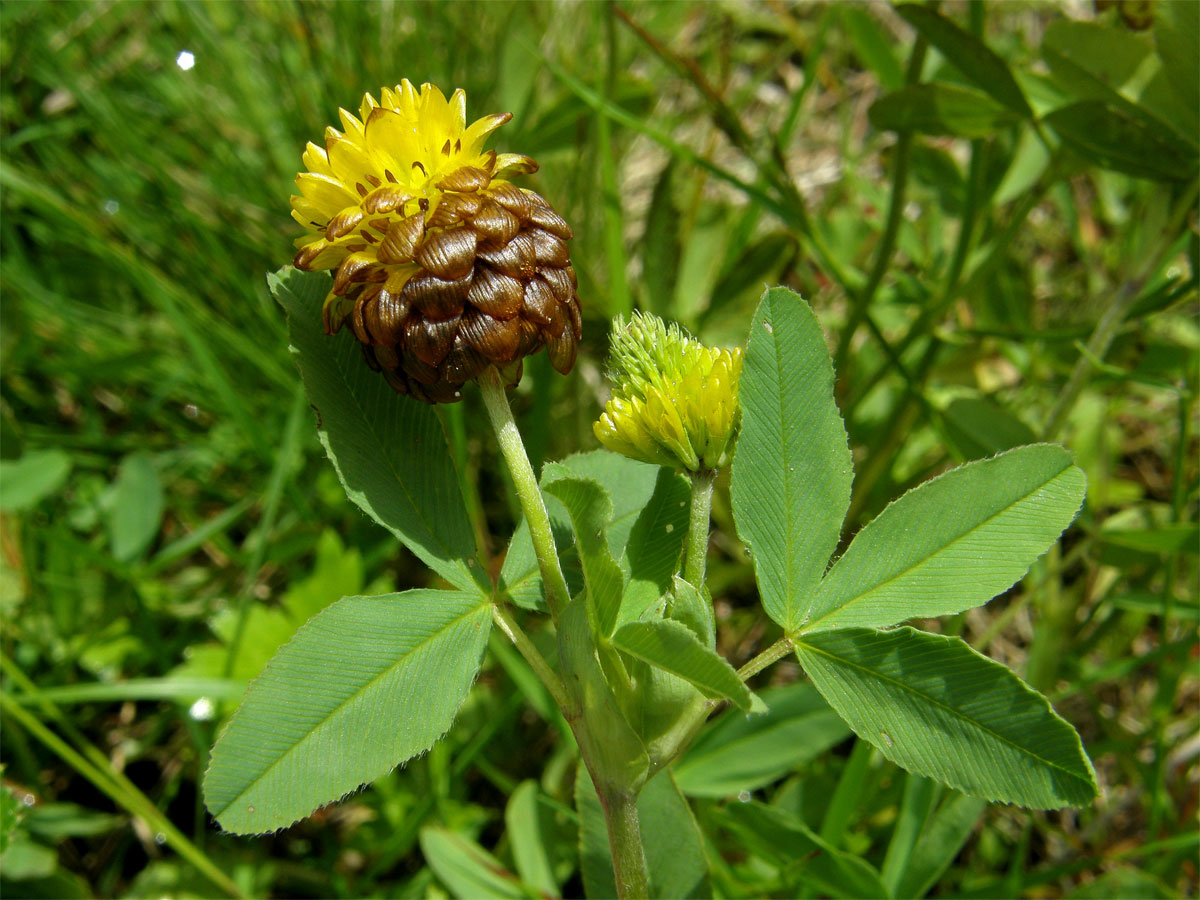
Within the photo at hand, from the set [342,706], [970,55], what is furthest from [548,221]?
[970,55]

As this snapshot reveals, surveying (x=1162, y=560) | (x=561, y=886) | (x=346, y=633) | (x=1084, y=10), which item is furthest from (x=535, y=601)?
(x=1084, y=10)

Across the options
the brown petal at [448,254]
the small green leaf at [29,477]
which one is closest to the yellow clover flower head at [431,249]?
the brown petal at [448,254]

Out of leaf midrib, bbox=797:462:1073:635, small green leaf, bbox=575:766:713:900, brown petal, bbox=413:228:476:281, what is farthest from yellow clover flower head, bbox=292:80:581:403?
small green leaf, bbox=575:766:713:900

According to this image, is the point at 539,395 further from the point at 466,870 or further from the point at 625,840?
the point at 625,840

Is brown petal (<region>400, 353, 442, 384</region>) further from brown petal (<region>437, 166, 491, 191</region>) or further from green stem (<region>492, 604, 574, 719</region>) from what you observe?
green stem (<region>492, 604, 574, 719</region>)

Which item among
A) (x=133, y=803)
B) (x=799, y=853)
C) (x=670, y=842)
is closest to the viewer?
(x=670, y=842)

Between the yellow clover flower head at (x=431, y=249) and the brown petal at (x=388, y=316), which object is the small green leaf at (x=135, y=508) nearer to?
the yellow clover flower head at (x=431, y=249)
